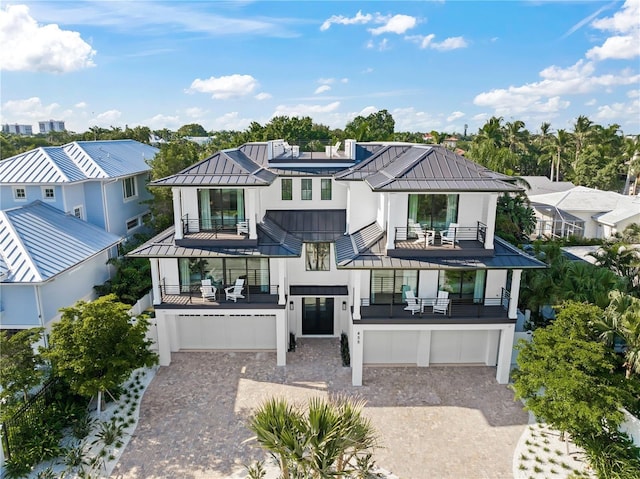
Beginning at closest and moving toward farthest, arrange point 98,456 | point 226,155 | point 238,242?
point 98,456 < point 238,242 < point 226,155

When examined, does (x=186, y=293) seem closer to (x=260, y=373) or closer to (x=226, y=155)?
(x=260, y=373)

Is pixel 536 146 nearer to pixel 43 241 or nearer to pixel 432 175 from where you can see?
pixel 432 175

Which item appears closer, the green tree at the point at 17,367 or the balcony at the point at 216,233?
the green tree at the point at 17,367

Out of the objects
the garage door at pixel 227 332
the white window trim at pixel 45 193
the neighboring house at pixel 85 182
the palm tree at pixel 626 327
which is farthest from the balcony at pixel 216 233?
the palm tree at pixel 626 327

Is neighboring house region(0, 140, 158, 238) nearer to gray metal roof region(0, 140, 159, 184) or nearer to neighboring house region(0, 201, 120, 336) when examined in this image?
gray metal roof region(0, 140, 159, 184)

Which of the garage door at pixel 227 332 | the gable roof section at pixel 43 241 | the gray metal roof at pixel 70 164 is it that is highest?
the gray metal roof at pixel 70 164

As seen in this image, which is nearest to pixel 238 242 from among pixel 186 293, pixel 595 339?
pixel 186 293

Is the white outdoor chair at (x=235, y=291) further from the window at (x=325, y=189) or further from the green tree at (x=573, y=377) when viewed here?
the green tree at (x=573, y=377)
